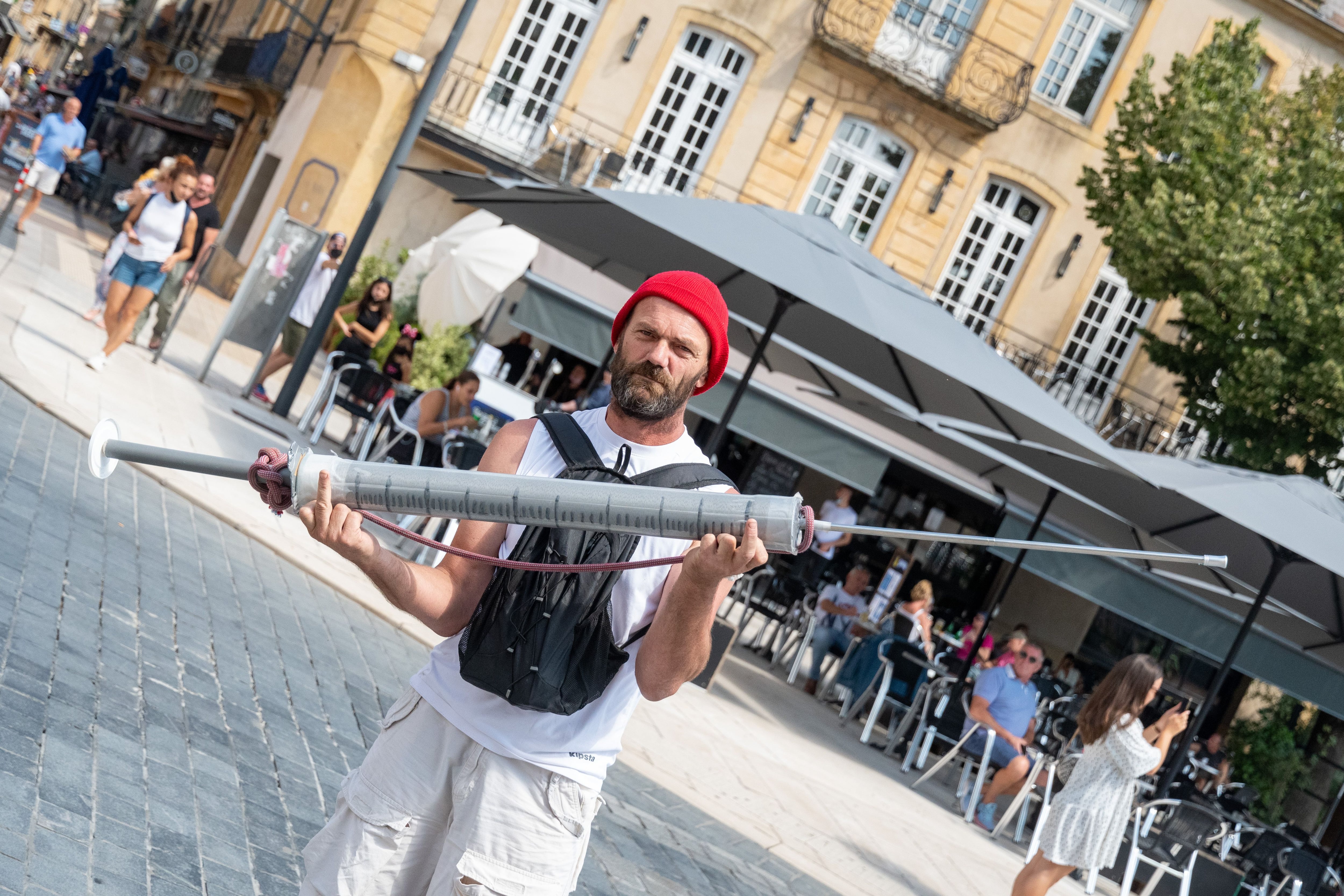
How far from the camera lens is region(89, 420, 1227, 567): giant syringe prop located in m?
1.99

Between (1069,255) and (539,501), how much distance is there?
23.5m

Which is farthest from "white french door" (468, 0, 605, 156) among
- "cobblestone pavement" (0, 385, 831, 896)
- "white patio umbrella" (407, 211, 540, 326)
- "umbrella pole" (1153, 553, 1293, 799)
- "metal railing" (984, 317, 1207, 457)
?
"cobblestone pavement" (0, 385, 831, 896)

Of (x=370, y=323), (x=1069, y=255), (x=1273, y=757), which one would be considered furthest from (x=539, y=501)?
(x=1069, y=255)

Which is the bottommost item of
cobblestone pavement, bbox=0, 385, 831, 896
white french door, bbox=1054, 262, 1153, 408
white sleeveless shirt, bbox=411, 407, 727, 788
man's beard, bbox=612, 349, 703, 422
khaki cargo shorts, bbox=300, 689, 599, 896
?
cobblestone pavement, bbox=0, 385, 831, 896

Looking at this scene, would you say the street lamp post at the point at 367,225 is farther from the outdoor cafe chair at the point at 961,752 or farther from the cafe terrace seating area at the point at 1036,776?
the outdoor cafe chair at the point at 961,752

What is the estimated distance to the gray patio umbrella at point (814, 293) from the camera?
299 inches

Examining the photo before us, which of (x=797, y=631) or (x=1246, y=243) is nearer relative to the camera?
(x=797, y=631)

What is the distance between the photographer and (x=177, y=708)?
15.3ft

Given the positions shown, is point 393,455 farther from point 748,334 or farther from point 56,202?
point 56,202

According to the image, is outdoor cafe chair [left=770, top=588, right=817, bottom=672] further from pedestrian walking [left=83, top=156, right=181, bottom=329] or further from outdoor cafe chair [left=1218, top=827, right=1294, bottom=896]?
pedestrian walking [left=83, top=156, right=181, bottom=329]

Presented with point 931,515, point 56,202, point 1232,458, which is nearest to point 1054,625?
point 931,515

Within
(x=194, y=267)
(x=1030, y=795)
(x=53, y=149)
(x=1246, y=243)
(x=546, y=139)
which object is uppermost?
(x=1246, y=243)

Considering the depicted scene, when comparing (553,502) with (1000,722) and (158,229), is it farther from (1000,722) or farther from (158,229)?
(158,229)

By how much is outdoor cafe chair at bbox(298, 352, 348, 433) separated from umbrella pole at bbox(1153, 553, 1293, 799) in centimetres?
744
